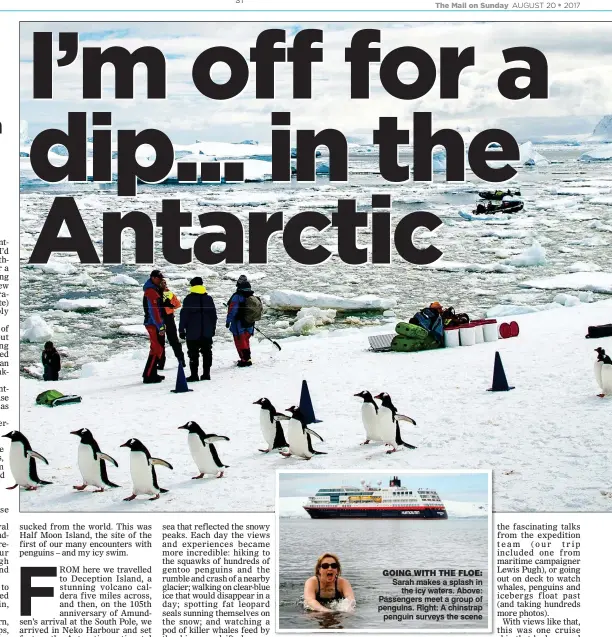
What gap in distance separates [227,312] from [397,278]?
1.52m

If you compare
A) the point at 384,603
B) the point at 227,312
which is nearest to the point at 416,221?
the point at 227,312

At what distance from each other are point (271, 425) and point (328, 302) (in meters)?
2.33

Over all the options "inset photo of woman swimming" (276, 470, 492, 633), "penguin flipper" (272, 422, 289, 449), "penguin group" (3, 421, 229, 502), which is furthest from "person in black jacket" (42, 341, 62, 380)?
"inset photo of woman swimming" (276, 470, 492, 633)

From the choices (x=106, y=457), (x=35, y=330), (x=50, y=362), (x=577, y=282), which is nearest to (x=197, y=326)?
(x=50, y=362)

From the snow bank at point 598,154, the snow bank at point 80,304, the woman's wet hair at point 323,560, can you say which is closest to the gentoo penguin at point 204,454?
the woman's wet hair at point 323,560

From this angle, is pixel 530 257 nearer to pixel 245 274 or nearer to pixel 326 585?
pixel 245 274

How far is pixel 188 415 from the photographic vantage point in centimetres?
916

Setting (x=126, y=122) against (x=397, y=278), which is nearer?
(x=126, y=122)

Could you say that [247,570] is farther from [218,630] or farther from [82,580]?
[82,580]

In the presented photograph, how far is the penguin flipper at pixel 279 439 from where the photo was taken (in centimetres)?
880

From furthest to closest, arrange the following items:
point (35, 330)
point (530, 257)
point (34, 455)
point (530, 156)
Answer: point (530, 257) → point (530, 156) → point (35, 330) → point (34, 455)

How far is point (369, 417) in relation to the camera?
887cm

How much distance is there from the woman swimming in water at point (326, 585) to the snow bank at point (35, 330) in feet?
10.1

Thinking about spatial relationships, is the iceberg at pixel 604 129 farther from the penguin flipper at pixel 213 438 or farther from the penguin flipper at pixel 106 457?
the penguin flipper at pixel 106 457
